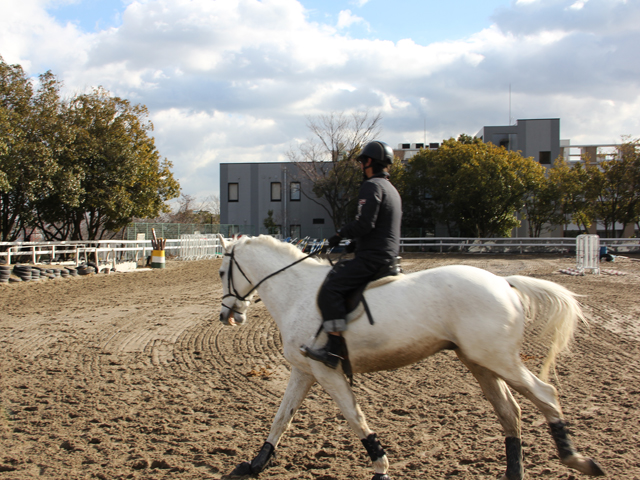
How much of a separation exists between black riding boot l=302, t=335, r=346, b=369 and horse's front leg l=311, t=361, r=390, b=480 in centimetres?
8

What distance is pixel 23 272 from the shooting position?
15.1 m

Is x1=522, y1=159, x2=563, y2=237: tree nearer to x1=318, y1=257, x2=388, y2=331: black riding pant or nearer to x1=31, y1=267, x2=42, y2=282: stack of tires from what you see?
x1=31, y1=267, x2=42, y2=282: stack of tires

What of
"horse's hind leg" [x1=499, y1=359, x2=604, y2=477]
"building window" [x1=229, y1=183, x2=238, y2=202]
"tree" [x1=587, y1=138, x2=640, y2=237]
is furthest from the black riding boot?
"building window" [x1=229, y1=183, x2=238, y2=202]

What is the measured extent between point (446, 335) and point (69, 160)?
19.3 metres

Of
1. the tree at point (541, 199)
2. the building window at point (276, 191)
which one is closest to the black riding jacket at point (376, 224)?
the tree at point (541, 199)

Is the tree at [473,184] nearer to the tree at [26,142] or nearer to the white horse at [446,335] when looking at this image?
the tree at [26,142]

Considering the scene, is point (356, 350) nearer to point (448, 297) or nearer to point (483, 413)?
point (448, 297)

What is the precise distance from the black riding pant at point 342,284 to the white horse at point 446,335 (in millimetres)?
115

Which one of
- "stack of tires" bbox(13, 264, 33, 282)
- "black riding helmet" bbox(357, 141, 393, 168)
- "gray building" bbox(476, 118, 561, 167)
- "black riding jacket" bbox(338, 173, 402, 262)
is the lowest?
"stack of tires" bbox(13, 264, 33, 282)

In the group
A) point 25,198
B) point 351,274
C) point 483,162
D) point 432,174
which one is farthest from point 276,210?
point 351,274

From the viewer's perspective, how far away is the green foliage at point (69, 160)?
16642 mm

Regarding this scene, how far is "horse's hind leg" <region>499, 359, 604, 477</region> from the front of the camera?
3.01 meters

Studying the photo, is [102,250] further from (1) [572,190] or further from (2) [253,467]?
(1) [572,190]

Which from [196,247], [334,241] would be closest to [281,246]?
[334,241]
